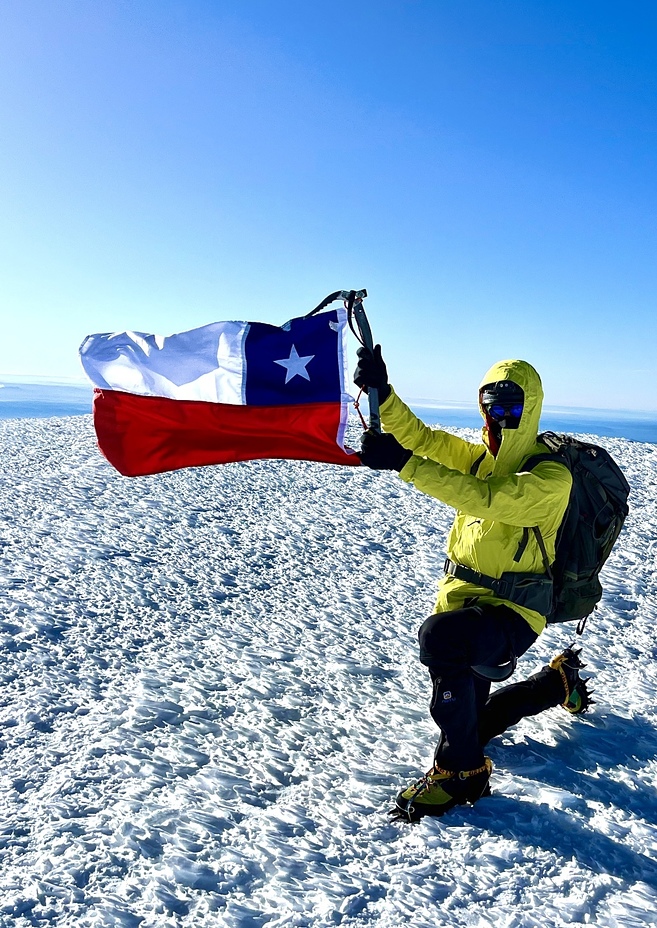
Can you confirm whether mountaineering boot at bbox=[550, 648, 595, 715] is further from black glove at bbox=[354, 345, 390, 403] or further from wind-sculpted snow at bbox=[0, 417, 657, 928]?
black glove at bbox=[354, 345, 390, 403]

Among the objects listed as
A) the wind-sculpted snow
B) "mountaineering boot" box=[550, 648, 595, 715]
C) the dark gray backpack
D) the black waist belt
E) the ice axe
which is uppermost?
the ice axe

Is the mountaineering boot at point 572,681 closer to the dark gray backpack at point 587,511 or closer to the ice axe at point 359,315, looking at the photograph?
the dark gray backpack at point 587,511

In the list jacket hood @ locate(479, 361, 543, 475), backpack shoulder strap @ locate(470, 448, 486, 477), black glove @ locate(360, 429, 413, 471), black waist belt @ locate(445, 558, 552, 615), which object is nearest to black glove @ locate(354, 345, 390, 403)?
black glove @ locate(360, 429, 413, 471)

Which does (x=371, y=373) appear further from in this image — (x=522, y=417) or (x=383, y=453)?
→ (x=522, y=417)

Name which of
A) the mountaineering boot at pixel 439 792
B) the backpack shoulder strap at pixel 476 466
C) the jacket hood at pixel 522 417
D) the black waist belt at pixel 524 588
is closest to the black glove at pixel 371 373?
the jacket hood at pixel 522 417

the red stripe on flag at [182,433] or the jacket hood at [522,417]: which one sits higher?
the jacket hood at [522,417]

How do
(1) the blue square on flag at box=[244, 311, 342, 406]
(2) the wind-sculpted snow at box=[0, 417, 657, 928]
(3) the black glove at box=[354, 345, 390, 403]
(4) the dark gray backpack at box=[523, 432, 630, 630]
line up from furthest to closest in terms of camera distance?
1. (1) the blue square on flag at box=[244, 311, 342, 406]
2. (3) the black glove at box=[354, 345, 390, 403]
3. (4) the dark gray backpack at box=[523, 432, 630, 630]
4. (2) the wind-sculpted snow at box=[0, 417, 657, 928]

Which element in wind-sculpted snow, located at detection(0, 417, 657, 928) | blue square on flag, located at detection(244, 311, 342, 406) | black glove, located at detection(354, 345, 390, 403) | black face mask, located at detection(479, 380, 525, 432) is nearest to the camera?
wind-sculpted snow, located at detection(0, 417, 657, 928)
